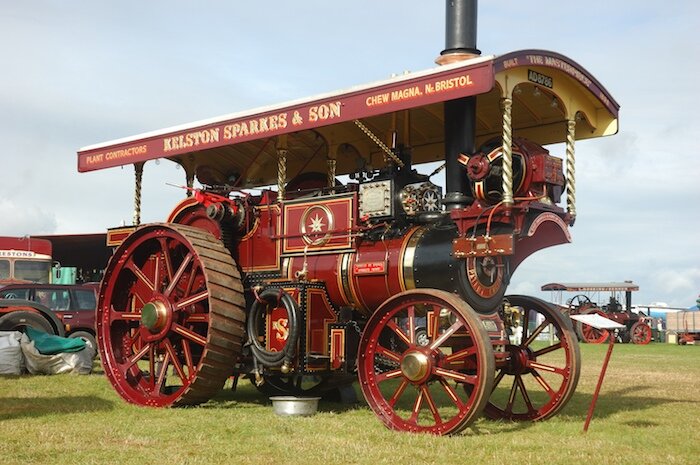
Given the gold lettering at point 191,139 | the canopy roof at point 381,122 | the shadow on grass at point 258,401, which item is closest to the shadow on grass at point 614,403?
the shadow on grass at point 258,401

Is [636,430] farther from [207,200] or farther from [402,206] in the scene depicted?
[207,200]

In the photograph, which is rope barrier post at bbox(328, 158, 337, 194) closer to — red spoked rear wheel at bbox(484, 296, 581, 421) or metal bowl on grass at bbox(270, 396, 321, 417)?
red spoked rear wheel at bbox(484, 296, 581, 421)

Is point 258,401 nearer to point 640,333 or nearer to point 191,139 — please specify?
point 191,139

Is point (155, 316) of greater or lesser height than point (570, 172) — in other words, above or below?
below

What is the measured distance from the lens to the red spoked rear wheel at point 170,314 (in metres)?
8.04

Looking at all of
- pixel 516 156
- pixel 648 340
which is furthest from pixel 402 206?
pixel 648 340

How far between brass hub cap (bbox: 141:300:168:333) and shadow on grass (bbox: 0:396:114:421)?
85 centimetres

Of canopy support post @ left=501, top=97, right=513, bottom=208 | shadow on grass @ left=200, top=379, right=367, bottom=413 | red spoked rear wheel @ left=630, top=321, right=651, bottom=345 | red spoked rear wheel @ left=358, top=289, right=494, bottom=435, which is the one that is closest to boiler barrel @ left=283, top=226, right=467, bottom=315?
red spoked rear wheel @ left=358, top=289, right=494, bottom=435

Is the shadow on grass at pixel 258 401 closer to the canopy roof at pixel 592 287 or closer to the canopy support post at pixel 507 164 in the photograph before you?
Answer: the canopy support post at pixel 507 164

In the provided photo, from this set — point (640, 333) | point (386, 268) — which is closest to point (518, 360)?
point (386, 268)

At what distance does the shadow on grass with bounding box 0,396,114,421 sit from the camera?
25.6 feet

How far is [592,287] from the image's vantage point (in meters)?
33.8

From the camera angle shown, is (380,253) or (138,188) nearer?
(380,253)

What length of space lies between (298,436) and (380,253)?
6.40 feet
